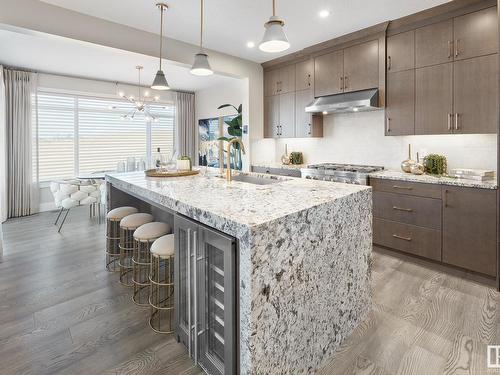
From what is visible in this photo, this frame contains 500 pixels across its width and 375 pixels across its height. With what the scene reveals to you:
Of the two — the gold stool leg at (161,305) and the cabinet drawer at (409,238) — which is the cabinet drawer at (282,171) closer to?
the cabinet drawer at (409,238)

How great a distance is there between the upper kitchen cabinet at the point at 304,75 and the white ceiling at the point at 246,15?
520 millimetres

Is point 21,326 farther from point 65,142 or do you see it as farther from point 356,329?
point 65,142

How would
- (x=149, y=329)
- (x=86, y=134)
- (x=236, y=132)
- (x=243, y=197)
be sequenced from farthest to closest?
1. (x=86, y=134)
2. (x=236, y=132)
3. (x=149, y=329)
4. (x=243, y=197)

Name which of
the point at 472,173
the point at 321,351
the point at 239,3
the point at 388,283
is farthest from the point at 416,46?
the point at 321,351

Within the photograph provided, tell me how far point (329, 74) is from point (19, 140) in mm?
5631

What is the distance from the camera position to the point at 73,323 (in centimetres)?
210

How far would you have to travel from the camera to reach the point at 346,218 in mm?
1801

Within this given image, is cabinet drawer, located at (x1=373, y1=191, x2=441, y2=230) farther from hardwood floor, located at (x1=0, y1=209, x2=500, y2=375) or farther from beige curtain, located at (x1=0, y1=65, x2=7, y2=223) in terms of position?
beige curtain, located at (x1=0, y1=65, x2=7, y2=223)

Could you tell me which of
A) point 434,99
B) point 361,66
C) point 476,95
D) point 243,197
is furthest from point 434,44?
point 243,197

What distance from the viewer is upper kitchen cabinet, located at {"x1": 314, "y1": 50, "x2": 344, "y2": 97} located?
404 cm

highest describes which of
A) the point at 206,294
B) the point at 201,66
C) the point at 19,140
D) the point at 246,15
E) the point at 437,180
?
the point at 246,15

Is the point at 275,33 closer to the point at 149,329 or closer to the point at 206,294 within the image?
the point at 206,294

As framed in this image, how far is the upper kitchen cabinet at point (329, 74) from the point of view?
4.04 m

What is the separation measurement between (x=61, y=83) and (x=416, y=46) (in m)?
6.22
